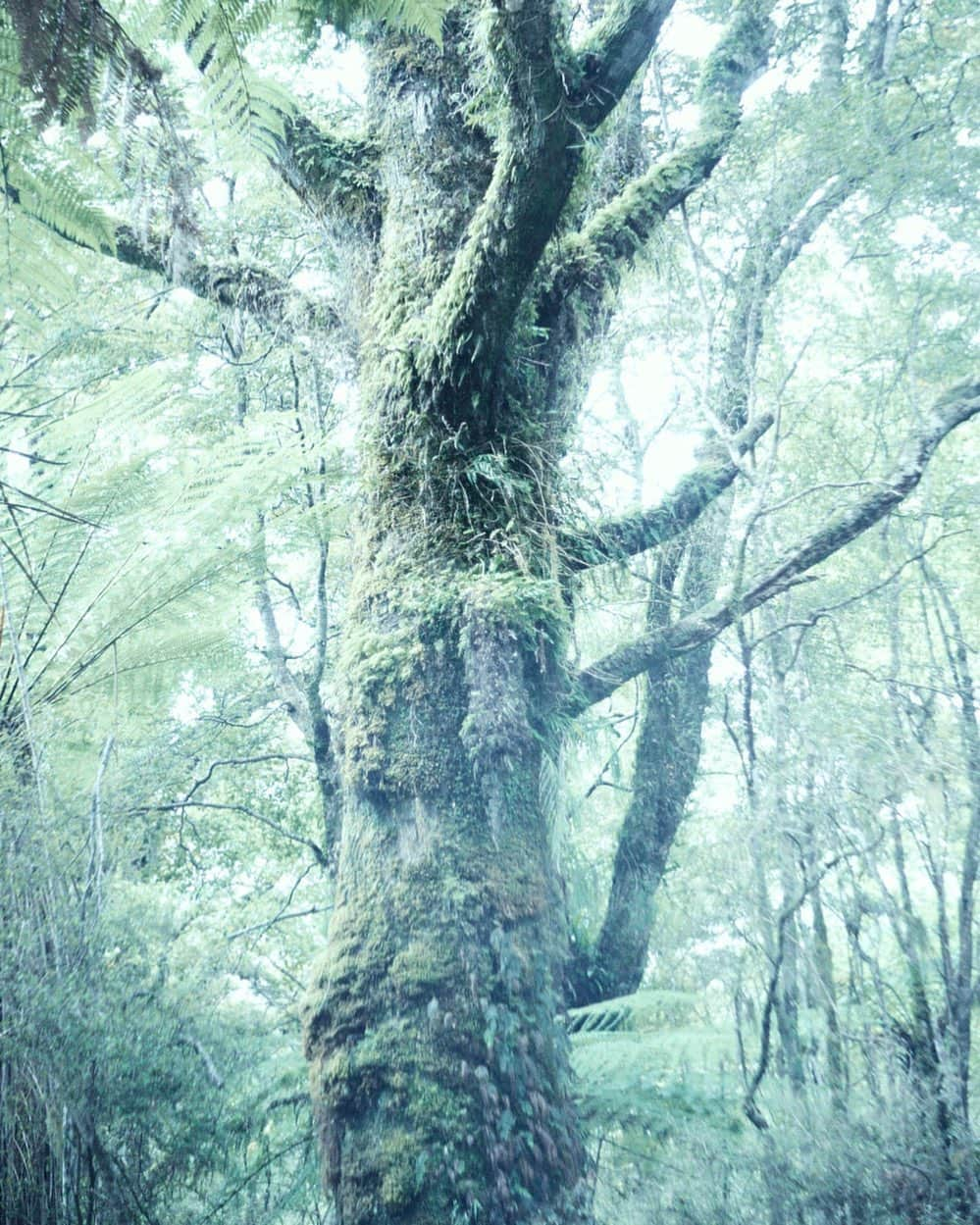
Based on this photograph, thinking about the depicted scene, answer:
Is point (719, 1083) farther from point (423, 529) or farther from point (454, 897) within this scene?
point (423, 529)

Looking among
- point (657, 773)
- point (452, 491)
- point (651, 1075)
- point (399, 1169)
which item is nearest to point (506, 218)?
point (452, 491)

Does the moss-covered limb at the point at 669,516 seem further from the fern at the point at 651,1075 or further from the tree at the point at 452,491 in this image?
the fern at the point at 651,1075

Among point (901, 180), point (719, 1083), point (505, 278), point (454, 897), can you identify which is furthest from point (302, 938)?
point (901, 180)

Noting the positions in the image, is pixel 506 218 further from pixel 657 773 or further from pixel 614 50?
pixel 657 773

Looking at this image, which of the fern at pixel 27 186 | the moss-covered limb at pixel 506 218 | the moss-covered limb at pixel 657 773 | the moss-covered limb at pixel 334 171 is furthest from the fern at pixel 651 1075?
the moss-covered limb at pixel 334 171

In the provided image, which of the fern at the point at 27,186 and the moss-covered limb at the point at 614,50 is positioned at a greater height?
the moss-covered limb at the point at 614,50

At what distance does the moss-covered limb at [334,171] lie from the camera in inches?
154

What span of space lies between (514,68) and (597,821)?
257 inches

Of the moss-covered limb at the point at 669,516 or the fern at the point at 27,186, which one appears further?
the moss-covered limb at the point at 669,516

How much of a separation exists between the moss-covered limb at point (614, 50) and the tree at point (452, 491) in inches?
0.4

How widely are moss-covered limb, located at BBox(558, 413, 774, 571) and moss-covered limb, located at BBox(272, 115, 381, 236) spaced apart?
1.89 metres

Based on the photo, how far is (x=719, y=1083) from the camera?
344 cm

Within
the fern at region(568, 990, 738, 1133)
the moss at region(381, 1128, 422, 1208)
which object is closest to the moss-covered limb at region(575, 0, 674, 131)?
the moss at region(381, 1128, 422, 1208)

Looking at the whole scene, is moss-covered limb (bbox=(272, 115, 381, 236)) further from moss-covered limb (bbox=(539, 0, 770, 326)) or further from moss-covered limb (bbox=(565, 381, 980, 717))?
moss-covered limb (bbox=(565, 381, 980, 717))
